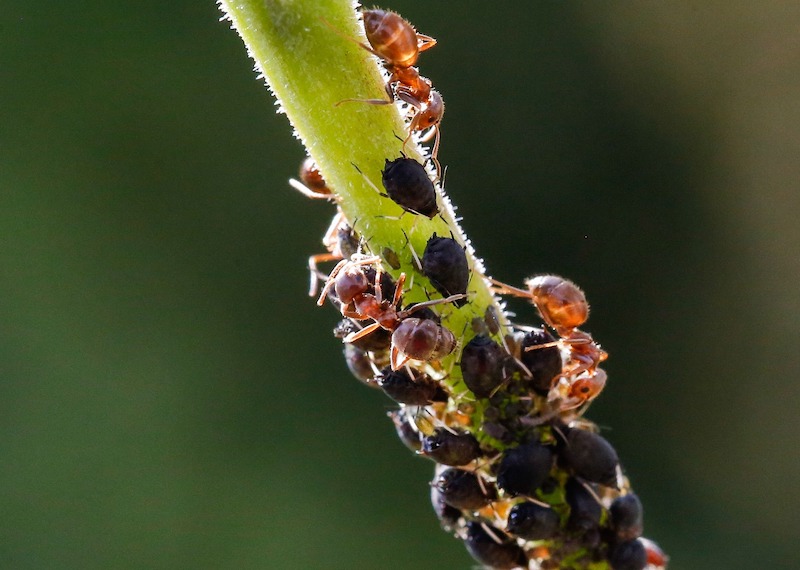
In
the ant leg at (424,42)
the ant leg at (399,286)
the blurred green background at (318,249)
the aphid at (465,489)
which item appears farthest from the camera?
the blurred green background at (318,249)

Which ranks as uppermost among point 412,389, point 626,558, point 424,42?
point 424,42

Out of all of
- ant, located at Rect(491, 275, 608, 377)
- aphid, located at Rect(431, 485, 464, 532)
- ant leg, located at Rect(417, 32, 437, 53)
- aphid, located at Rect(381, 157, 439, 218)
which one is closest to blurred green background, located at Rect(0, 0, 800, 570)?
ant leg, located at Rect(417, 32, 437, 53)

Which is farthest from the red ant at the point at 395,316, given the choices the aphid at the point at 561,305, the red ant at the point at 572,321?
the aphid at the point at 561,305

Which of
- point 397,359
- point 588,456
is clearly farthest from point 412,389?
point 588,456

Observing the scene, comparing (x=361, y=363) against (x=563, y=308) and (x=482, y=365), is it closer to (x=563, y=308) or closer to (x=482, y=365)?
(x=482, y=365)

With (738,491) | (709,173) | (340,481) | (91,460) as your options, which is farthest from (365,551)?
(709,173)

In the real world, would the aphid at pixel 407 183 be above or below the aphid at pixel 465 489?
above

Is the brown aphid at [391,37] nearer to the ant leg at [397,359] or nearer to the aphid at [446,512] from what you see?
the ant leg at [397,359]
